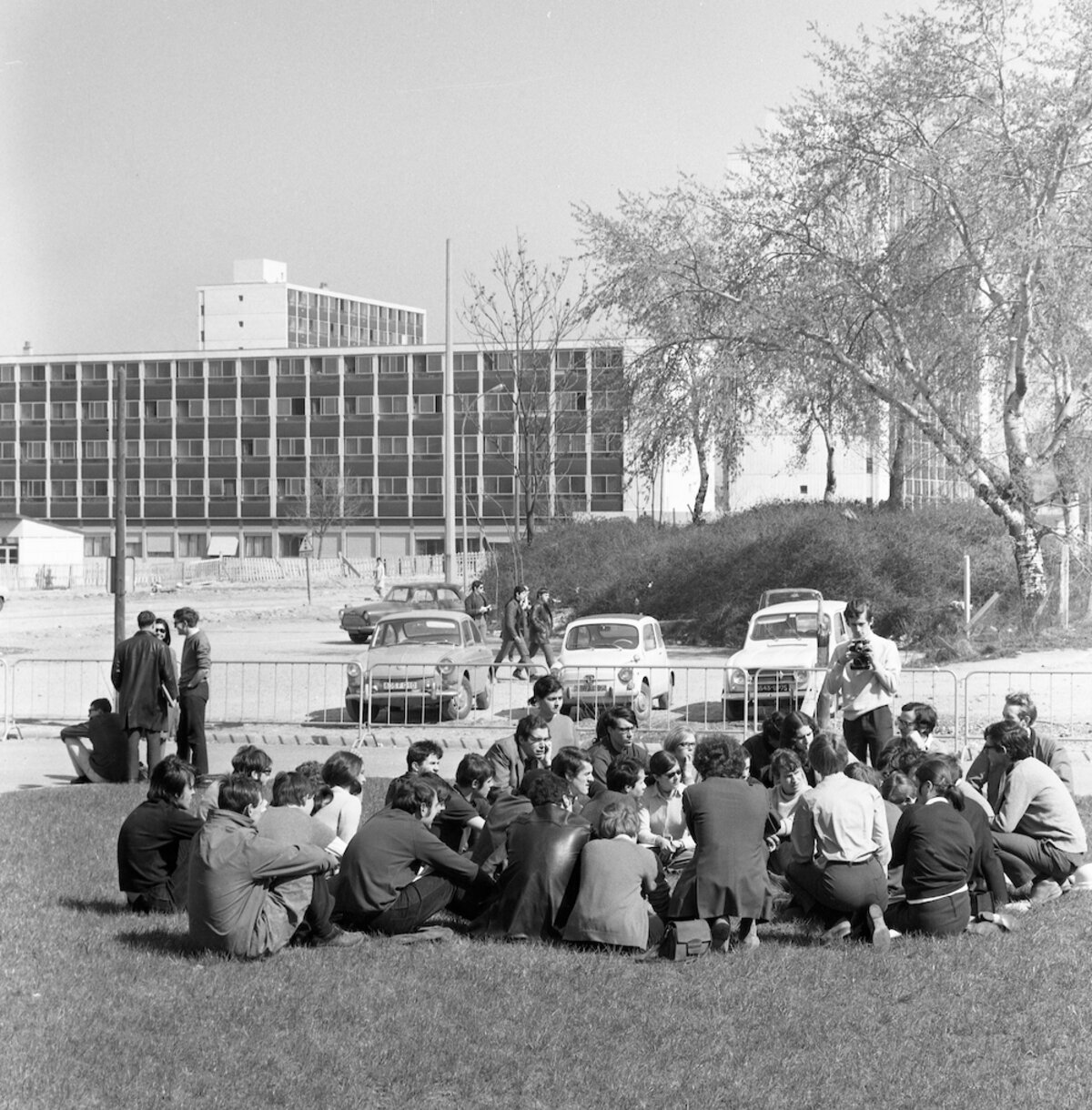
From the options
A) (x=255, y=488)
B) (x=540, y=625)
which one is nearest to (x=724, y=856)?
(x=540, y=625)

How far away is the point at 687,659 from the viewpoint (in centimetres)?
3095

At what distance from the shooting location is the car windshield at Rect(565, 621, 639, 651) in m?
21.7

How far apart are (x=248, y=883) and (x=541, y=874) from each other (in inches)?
65.5

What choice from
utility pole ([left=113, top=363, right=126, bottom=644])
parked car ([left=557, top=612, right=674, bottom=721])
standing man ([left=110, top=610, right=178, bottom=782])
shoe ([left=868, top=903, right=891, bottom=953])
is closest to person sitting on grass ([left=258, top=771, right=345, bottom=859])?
shoe ([left=868, top=903, right=891, bottom=953])

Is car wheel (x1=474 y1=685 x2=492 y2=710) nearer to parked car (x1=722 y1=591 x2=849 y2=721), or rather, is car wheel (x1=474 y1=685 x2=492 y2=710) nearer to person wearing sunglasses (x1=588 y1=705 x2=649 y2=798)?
parked car (x1=722 y1=591 x2=849 y2=721)

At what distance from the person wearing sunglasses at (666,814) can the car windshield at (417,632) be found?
11183mm

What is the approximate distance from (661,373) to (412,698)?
14.8 meters

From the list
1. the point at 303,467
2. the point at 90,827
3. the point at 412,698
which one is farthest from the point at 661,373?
the point at 303,467

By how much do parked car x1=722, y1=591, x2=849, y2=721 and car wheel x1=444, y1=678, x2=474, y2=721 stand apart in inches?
130

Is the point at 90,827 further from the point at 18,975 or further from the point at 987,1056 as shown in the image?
the point at 987,1056

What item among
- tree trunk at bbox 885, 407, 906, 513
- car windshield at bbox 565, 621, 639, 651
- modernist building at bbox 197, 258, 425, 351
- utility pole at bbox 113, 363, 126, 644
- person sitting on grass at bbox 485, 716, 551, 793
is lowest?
person sitting on grass at bbox 485, 716, 551, 793

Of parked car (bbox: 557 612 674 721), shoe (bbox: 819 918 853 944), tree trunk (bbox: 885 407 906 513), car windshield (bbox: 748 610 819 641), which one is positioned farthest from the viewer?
tree trunk (bbox: 885 407 906 513)

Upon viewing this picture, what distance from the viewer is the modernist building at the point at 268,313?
122 m

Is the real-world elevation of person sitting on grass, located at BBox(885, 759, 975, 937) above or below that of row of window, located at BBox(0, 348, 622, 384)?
below
